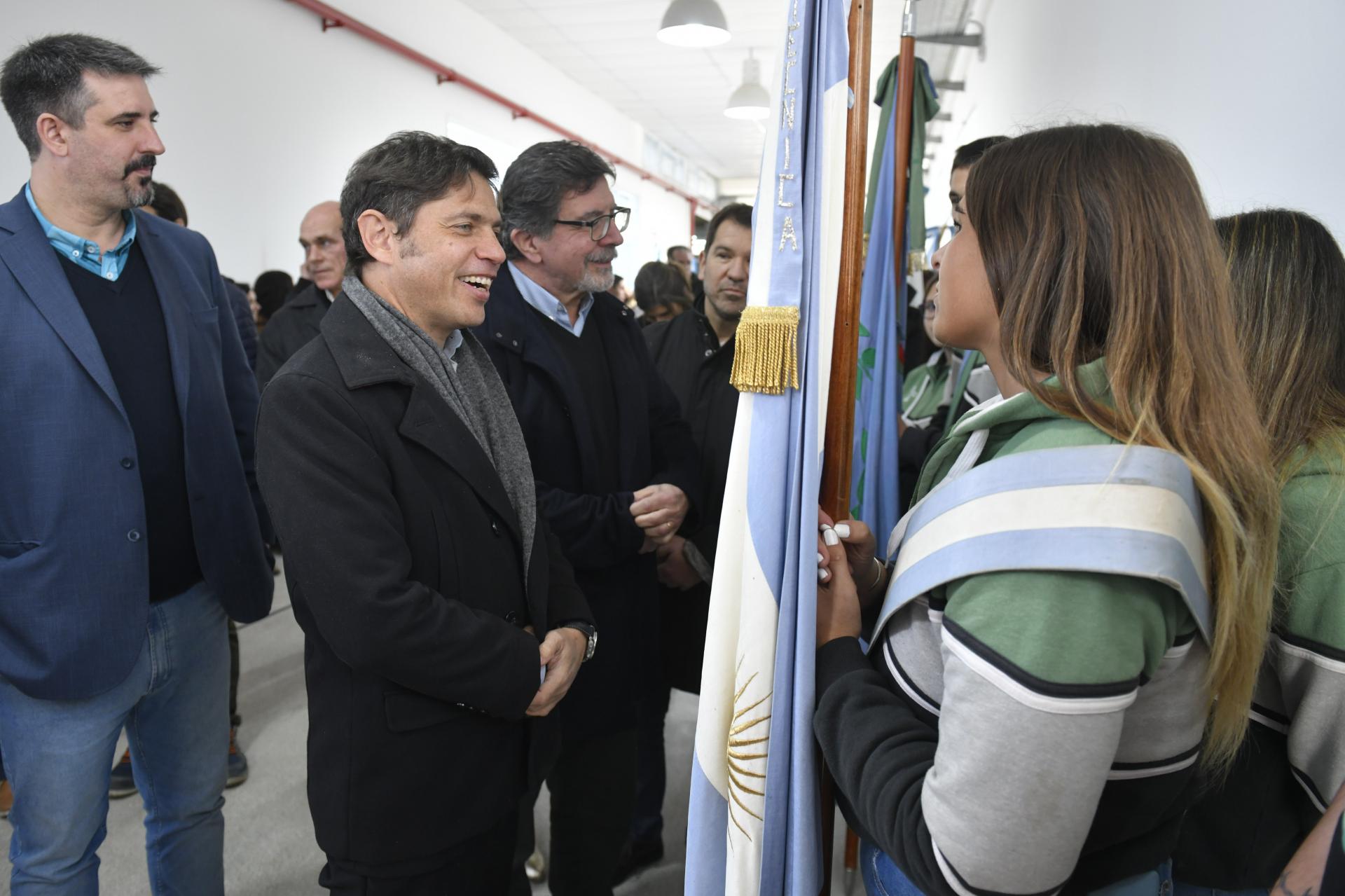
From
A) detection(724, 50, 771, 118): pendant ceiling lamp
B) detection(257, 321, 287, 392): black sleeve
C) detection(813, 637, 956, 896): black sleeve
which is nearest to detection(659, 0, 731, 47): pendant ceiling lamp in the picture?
detection(724, 50, 771, 118): pendant ceiling lamp

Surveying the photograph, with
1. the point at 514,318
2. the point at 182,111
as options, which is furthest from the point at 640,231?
the point at 514,318

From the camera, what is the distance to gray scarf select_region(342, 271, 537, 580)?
4.29ft

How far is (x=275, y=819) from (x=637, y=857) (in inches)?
44.4

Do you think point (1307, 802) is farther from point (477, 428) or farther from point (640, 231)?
point (640, 231)

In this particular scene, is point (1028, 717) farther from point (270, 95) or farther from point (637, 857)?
point (270, 95)

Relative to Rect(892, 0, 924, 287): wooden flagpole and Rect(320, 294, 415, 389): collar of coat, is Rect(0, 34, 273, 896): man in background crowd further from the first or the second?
Rect(892, 0, 924, 287): wooden flagpole

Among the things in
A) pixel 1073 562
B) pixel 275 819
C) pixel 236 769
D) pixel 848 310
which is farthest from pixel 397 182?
pixel 236 769

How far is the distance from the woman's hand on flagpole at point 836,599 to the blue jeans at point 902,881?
0.87ft

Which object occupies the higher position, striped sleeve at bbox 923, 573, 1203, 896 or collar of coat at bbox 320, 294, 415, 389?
collar of coat at bbox 320, 294, 415, 389

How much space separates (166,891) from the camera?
5.68 ft

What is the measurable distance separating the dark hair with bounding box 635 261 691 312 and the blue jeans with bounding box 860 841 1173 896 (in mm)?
3216

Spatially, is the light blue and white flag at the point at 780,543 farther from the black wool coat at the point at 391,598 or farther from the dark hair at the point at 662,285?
the dark hair at the point at 662,285

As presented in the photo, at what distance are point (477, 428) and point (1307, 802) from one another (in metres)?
1.24

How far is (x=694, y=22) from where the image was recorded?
5.05 meters
